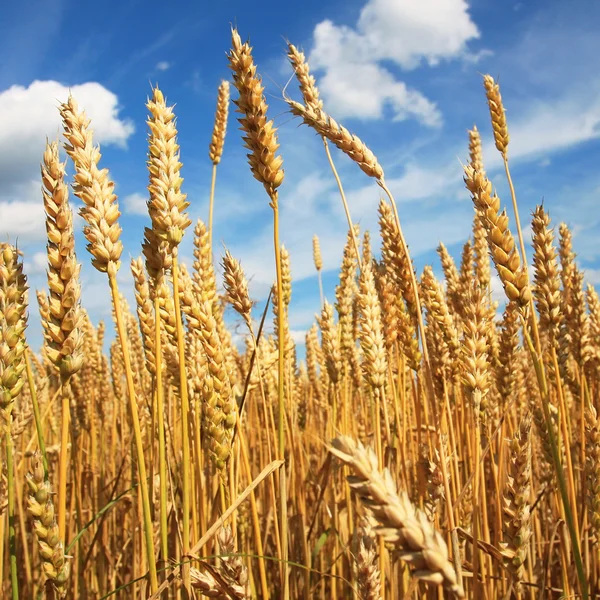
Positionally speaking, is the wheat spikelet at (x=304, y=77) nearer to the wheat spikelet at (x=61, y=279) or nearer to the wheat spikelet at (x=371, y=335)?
the wheat spikelet at (x=371, y=335)

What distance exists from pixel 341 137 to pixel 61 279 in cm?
72

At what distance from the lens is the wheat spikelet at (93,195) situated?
3.50ft

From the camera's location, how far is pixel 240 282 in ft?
5.42

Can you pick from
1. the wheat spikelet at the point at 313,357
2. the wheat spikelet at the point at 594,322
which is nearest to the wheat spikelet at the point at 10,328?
the wheat spikelet at the point at 594,322

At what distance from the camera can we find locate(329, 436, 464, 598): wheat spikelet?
0.64 m

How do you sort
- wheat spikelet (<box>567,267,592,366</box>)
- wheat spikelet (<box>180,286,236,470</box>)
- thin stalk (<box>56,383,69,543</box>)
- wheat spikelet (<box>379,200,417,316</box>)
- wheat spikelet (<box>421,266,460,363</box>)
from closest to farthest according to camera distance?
thin stalk (<box>56,383,69,543</box>)
wheat spikelet (<box>180,286,236,470</box>)
wheat spikelet (<box>379,200,417,316</box>)
wheat spikelet (<box>421,266,460,363</box>)
wheat spikelet (<box>567,267,592,366</box>)

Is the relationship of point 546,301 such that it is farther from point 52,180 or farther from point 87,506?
point 87,506

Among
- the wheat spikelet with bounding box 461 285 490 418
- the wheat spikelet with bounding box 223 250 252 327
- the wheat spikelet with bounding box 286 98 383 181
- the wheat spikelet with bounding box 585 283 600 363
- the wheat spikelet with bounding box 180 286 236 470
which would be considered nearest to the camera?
the wheat spikelet with bounding box 286 98 383 181

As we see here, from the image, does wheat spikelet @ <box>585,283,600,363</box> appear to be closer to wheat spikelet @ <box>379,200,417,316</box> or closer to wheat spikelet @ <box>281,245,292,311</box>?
wheat spikelet @ <box>379,200,417,316</box>

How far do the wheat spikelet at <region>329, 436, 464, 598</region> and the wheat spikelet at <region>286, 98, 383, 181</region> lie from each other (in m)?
0.76

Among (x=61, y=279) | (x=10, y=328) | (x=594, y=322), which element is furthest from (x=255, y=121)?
(x=594, y=322)

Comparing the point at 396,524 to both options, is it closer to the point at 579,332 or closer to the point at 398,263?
the point at 398,263

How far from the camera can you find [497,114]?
82.6 inches

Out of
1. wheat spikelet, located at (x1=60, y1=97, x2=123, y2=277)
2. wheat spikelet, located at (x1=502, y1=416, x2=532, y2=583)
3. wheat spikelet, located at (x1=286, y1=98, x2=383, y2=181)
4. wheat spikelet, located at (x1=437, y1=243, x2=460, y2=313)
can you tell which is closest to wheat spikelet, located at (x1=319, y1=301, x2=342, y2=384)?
wheat spikelet, located at (x1=437, y1=243, x2=460, y2=313)
